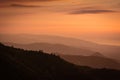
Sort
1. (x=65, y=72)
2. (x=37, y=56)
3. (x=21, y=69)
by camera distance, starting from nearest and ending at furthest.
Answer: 1. (x=21, y=69)
2. (x=65, y=72)
3. (x=37, y=56)

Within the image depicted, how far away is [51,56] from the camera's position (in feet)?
289

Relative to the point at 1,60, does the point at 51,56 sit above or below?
above

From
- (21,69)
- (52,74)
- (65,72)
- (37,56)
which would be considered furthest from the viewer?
(37,56)

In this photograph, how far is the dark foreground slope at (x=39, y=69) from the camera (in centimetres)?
6631

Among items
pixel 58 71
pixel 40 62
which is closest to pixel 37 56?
pixel 40 62

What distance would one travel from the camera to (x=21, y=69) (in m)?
68.3

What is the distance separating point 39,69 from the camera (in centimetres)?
7481

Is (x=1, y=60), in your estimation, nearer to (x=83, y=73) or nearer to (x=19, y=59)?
(x=19, y=59)

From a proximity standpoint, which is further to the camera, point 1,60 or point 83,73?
point 83,73

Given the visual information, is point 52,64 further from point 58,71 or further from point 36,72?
point 36,72

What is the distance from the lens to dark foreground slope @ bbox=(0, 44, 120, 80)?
6631 cm

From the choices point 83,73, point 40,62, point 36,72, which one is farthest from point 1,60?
point 83,73

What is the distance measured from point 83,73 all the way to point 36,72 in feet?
45.1

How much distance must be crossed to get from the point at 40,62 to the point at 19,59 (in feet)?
21.1
